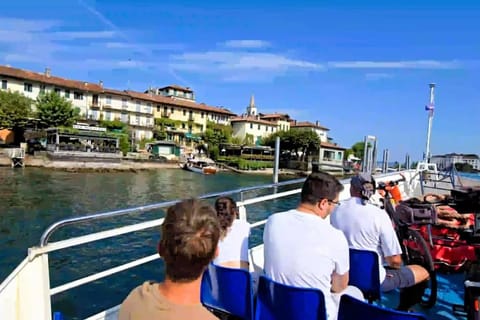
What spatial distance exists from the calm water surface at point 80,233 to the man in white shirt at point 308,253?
220 inches

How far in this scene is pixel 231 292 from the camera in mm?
2414

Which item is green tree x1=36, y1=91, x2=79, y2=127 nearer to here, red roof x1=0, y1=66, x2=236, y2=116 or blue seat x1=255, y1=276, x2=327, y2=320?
red roof x1=0, y1=66, x2=236, y2=116

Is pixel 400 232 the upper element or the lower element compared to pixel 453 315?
upper

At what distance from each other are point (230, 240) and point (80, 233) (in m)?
11.8

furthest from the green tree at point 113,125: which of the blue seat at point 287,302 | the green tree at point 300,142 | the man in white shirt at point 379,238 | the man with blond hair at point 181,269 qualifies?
the man with blond hair at point 181,269

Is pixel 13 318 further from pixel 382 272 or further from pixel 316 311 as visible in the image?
pixel 382 272

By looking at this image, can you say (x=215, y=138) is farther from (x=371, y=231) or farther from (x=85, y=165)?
(x=371, y=231)

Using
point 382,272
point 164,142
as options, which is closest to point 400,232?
point 382,272

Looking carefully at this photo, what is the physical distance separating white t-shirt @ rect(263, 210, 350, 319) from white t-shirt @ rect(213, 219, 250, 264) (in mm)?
490

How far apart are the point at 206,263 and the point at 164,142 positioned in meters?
57.2

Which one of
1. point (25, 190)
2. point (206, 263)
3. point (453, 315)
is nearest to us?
point (206, 263)

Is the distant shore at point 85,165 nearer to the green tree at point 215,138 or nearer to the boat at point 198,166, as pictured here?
the boat at point 198,166

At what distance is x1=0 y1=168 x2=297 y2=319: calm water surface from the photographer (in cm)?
776

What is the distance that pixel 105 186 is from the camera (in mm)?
30094
